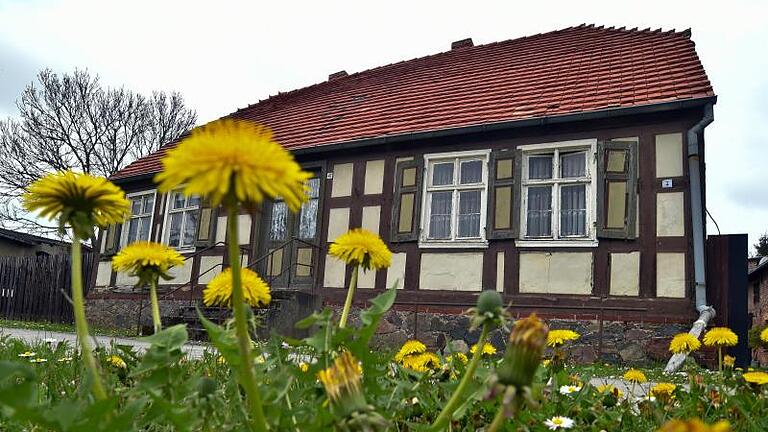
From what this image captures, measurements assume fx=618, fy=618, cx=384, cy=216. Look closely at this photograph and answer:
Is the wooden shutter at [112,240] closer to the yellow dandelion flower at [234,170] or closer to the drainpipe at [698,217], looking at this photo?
the drainpipe at [698,217]

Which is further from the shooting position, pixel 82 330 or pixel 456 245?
pixel 456 245

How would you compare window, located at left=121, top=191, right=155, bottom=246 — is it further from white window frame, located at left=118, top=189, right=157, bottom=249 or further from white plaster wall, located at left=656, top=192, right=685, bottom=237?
white plaster wall, located at left=656, top=192, right=685, bottom=237

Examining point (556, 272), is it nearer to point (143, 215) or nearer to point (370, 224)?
point (370, 224)

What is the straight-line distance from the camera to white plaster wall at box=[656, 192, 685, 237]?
300 inches

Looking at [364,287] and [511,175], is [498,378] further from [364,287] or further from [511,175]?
[364,287]

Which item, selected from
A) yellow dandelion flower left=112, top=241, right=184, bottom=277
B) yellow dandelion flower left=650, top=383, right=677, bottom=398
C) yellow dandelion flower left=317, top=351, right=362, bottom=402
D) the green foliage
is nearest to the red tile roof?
yellow dandelion flower left=650, top=383, right=677, bottom=398

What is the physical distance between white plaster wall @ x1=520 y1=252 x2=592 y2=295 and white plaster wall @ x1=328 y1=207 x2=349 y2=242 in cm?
300

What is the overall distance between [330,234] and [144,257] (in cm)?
883

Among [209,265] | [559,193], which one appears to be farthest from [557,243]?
[209,265]

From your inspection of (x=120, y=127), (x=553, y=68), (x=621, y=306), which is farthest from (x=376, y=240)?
(x=120, y=127)

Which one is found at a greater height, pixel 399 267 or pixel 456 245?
pixel 456 245

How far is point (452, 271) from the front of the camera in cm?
878

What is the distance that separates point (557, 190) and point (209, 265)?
6446mm

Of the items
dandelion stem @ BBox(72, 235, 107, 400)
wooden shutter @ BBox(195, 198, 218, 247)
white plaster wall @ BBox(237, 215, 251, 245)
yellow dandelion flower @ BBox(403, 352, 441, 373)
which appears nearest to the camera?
dandelion stem @ BBox(72, 235, 107, 400)
